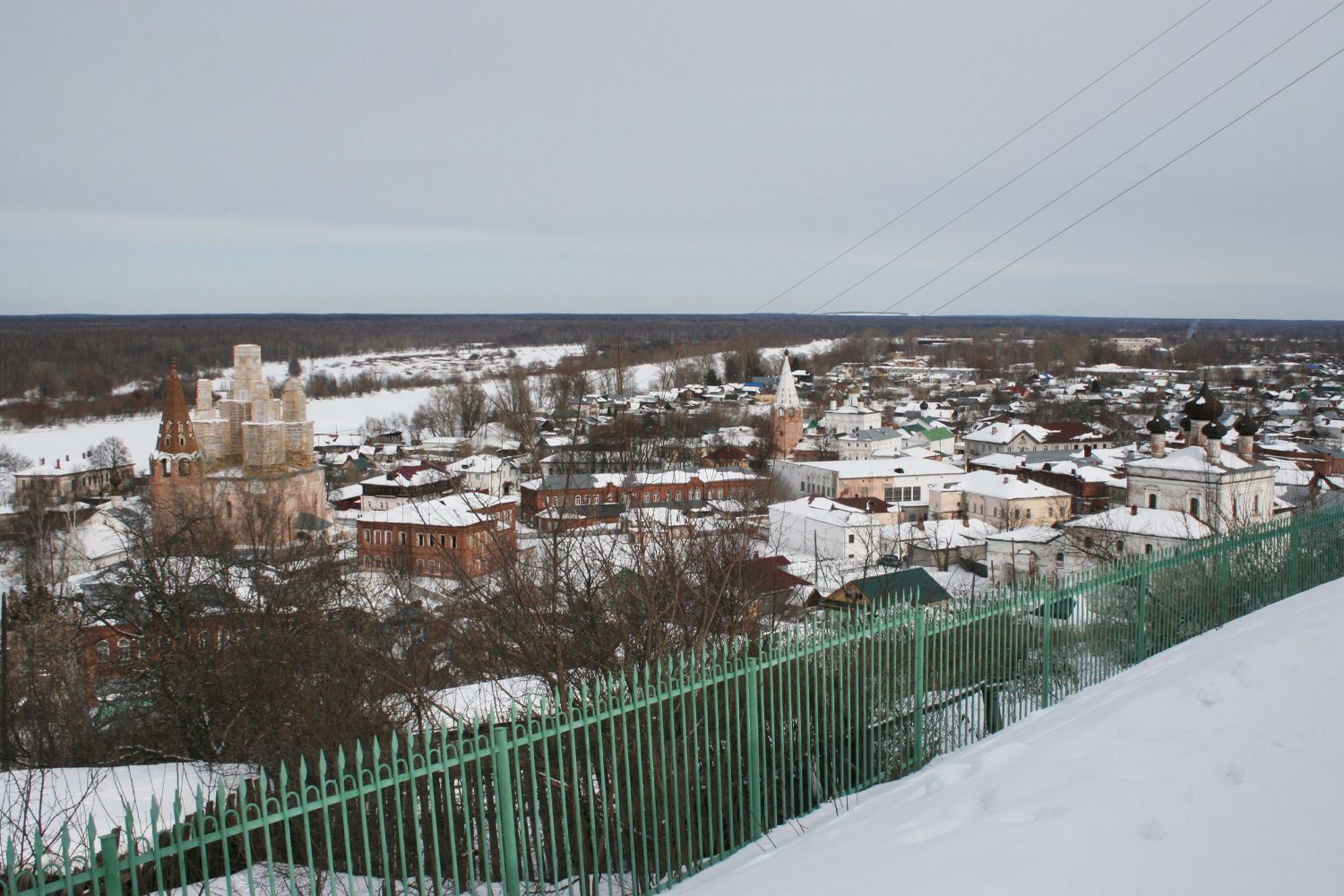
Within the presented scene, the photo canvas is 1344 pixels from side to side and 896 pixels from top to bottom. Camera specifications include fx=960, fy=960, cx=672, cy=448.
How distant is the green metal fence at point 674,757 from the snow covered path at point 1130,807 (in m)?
0.36

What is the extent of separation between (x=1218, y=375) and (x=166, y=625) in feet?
441

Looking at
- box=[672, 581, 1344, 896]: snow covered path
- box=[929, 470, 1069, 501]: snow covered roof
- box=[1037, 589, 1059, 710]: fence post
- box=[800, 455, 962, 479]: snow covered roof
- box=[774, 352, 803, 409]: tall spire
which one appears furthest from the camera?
box=[774, 352, 803, 409]: tall spire

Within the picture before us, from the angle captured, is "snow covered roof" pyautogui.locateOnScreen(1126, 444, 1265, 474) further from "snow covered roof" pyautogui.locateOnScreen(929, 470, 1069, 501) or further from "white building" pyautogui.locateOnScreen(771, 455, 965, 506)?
"white building" pyautogui.locateOnScreen(771, 455, 965, 506)

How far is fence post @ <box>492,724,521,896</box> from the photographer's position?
405 centimetres

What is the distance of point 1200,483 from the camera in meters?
28.2

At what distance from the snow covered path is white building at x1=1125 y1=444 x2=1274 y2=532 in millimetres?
22539

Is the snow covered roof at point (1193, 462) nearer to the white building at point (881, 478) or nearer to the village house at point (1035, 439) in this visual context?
the white building at point (881, 478)

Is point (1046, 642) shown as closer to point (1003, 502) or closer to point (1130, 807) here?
point (1130, 807)

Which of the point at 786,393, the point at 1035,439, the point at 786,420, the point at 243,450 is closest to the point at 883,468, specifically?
the point at 786,393

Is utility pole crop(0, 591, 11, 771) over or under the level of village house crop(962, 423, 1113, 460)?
over

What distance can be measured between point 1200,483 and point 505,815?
29.0 metres

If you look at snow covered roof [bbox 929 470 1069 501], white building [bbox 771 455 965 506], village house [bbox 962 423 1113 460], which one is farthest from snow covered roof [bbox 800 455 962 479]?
village house [bbox 962 423 1113 460]

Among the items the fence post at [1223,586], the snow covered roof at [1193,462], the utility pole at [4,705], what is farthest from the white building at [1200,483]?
the utility pole at [4,705]

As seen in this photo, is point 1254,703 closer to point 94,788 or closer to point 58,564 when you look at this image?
point 94,788
